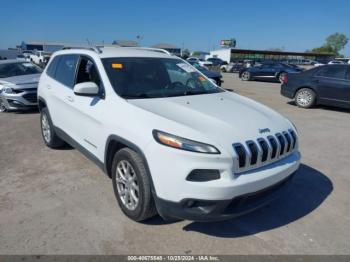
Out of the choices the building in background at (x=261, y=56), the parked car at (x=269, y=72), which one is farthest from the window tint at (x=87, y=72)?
the building in background at (x=261, y=56)

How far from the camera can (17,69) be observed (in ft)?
32.2

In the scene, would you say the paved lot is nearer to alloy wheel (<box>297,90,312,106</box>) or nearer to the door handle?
the door handle

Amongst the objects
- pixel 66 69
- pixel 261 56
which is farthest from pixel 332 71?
pixel 261 56

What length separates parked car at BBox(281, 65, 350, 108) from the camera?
9469mm

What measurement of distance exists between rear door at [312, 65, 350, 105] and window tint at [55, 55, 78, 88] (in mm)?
8344

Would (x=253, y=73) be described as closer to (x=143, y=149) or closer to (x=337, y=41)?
(x=143, y=149)

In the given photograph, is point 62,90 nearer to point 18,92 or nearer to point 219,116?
point 219,116

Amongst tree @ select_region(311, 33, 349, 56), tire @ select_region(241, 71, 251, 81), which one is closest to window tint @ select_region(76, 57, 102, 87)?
tire @ select_region(241, 71, 251, 81)

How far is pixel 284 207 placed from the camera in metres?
3.62

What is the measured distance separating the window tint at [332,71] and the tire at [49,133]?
28.3 ft

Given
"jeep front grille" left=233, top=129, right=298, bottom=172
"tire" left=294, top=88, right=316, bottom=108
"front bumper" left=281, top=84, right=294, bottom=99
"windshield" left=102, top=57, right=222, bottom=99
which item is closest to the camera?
"jeep front grille" left=233, top=129, right=298, bottom=172

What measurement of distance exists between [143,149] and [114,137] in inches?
21.0

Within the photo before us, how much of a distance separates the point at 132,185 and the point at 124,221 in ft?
1.50

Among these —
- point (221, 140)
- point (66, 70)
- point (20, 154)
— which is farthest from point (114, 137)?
point (20, 154)
